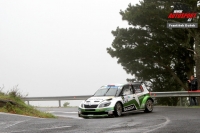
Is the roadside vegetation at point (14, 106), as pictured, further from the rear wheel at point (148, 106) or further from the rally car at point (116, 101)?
the rear wheel at point (148, 106)

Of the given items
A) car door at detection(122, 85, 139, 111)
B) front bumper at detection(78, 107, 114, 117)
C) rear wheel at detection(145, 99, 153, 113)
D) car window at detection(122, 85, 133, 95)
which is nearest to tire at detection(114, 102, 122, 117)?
front bumper at detection(78, 107, 114, 117)

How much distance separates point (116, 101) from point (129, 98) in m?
1.14

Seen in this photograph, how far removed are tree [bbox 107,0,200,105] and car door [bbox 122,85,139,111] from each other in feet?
46.7

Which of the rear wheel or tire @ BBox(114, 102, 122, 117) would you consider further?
the rear wheel

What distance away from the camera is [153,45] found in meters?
35.3

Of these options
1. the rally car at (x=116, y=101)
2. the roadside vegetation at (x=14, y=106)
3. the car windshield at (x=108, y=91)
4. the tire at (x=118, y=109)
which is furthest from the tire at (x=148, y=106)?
the roadside vegetation at (x=14, y=106)

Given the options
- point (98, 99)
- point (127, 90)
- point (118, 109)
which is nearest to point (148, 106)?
point (127, 90)

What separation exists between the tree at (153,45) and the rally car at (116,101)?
45.2ft

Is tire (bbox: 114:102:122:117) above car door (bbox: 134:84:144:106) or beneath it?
beneath

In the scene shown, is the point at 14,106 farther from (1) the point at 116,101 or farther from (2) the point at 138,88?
(2) the point at 138,88

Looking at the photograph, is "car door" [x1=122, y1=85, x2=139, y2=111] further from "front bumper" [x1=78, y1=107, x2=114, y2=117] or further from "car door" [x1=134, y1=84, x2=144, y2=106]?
"front bumper" [x1=78, y1=107, x2=114, y2=117]

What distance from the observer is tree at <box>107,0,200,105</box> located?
34.1 meters

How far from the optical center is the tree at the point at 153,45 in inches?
1341

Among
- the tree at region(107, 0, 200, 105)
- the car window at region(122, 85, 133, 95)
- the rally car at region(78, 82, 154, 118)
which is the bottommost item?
the rally car at region(78, 82, 154, 118)
